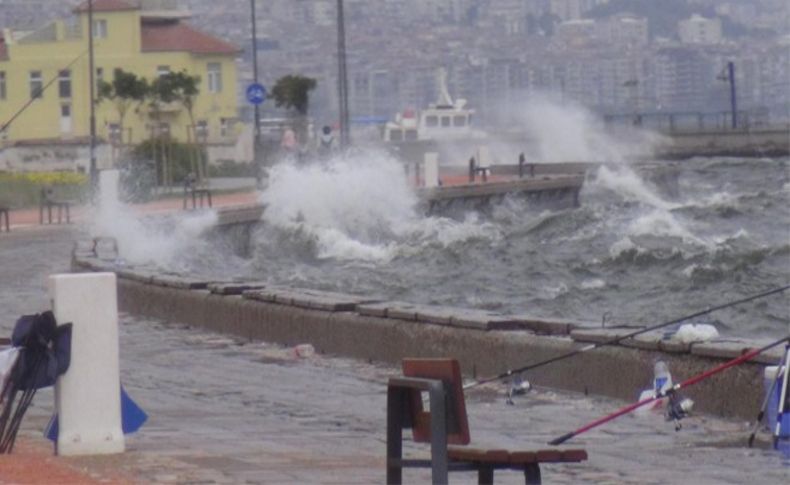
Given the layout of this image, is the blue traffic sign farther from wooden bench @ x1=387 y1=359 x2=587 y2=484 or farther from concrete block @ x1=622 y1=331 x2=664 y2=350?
wooden bench @ x1=387 y1=359 x2=587 y2=484

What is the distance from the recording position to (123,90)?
60188 millimetres

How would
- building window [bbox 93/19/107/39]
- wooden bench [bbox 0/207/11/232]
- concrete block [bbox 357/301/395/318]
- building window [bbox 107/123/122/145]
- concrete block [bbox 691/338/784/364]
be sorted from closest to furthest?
concrete block [bbox 691/338/784/364], concrete block [bbox 357/301/395/318], wooden bench [bbox 0/207/11/232], building window [bbox 107/123/122/145], building window [bbox 93/19/107/39]

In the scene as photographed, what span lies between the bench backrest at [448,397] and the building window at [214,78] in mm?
69454

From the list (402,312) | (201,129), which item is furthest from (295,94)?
(402,312)

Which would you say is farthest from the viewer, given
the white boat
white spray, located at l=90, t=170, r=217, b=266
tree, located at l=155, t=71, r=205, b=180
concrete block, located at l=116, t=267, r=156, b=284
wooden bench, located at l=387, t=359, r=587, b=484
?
the white boat

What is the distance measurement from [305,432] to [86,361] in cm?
177

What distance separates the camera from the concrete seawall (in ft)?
38.2

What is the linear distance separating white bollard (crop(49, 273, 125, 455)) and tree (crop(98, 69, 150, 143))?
166 ft

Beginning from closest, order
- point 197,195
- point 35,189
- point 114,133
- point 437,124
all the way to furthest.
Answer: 1. point 197,195
2. point 35,189
3. point 114,133
4. point 437,124

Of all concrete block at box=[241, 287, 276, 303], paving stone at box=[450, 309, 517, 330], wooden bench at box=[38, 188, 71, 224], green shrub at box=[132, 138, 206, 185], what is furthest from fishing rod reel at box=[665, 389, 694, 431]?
green shrub at box=[132, 138, 206, 185]

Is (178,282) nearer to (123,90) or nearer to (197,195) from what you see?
(197,195)

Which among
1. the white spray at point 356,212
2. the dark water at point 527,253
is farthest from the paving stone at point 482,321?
the white spray at point 356,212

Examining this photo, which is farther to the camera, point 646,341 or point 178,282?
point 178,282

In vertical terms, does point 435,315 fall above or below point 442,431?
below
